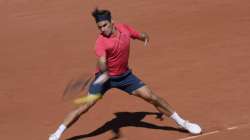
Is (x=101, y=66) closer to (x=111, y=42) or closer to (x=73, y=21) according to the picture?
(x=111, y=42)

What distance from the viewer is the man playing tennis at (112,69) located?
869 centimetres

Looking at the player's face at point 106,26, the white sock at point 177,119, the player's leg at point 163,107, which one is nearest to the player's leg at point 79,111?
the player's leg at point 163,107

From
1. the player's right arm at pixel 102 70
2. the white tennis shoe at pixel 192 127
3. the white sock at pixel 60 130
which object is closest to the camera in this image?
the player's right arm at pixel 102 70

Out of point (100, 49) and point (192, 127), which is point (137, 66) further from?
point (100, 49)

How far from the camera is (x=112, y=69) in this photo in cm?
902

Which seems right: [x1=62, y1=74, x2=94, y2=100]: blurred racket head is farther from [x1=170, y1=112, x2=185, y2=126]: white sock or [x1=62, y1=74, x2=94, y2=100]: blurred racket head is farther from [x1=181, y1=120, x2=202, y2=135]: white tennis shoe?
[x1=181, y1=120, x2=202, y2=135]: white tennis shoe

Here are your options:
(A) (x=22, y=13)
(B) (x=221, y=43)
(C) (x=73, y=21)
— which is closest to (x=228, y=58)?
(B) (x=221, y=43)

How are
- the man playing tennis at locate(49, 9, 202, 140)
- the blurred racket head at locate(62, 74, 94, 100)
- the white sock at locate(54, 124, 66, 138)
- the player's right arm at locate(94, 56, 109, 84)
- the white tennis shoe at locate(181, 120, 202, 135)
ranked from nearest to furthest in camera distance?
the player's right arm at locate(94, 56, 109, 84) → the man playing tennis at locate(49, 9, 202, 140) → the white sock at locate(54, 124, 66, 138) → the white tennis shoe at locate(181, 120, 202, 135) → the blurred racket head at locate(62, 74, 94, 100)

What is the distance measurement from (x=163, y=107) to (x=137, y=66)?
12.8ft

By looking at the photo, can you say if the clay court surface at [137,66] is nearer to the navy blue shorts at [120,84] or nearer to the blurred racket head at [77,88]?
the blurred racket head at [77,88]

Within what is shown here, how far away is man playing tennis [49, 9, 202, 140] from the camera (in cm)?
869

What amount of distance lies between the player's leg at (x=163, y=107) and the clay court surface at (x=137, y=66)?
0.51 feet

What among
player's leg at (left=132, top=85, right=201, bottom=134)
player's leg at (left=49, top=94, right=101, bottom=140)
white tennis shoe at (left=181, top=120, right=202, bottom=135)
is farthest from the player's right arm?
white tennis shoe at (left=181, top=120, right=202, bottom=135)

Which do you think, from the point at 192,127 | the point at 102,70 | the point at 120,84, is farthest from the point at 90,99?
the point at 192,127
